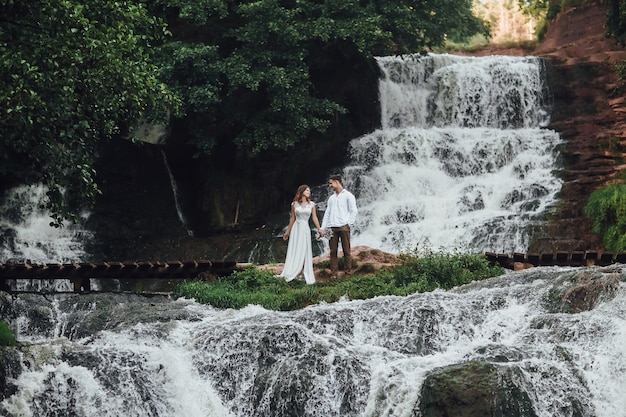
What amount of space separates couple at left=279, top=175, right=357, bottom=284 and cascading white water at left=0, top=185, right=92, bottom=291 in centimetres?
735

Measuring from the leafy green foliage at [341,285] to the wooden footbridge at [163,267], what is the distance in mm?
432

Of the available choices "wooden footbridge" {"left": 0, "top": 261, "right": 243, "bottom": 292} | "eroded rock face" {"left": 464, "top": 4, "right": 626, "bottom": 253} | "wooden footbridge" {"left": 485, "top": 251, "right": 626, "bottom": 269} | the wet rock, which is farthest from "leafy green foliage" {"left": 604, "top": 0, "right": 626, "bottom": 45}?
the wet rock

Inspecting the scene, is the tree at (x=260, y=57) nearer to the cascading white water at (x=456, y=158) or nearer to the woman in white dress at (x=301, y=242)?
the cascading white water at (x=456, y=158)

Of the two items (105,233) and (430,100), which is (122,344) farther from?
(430,100)

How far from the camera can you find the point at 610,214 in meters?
21.5

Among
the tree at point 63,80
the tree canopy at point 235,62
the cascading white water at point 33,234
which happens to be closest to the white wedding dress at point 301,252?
the tree canopy at point 235,62

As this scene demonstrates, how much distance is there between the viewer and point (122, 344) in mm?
13773

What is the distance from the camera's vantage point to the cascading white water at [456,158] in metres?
23.0

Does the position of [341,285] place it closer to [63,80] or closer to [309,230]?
[309,230]

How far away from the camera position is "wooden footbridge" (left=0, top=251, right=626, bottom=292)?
17.8 metres

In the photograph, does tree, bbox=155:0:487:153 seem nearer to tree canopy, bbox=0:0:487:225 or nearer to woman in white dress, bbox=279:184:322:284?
tree canopy, bbox=0:0:487:225

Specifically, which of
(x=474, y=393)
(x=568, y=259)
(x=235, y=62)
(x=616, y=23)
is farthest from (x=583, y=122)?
(x=474, y=393)

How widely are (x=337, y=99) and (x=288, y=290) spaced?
38.4 feet

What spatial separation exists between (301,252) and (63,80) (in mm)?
5614
